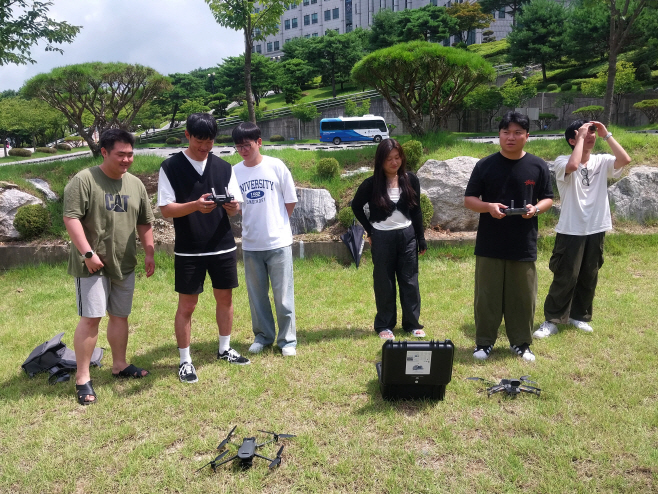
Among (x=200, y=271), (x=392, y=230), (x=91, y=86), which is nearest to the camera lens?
(x=200, y=271)

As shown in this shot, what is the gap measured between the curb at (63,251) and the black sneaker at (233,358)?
12.8 ft

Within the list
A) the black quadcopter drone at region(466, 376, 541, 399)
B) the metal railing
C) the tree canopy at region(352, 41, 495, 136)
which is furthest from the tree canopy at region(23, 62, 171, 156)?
the metal railing

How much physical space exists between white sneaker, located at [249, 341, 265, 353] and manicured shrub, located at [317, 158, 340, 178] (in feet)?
18.5

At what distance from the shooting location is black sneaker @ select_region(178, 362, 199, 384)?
4.02 m

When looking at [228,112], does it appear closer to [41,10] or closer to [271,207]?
[41,10]

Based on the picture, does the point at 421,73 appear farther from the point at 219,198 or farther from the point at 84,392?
the point at 84,392

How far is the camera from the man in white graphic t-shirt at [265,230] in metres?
4.38

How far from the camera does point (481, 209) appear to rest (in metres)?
4.15

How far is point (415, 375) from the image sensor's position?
135 inches

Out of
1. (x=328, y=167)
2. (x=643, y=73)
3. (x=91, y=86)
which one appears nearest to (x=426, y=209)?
(x=328, y=167)

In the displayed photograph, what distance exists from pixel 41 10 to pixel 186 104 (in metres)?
35.9

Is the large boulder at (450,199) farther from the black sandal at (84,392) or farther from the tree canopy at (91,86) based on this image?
the tree canopy at (91,86)

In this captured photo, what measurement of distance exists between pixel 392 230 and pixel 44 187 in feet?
26.7

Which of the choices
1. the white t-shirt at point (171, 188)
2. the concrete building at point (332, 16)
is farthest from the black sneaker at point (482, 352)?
the concrete building at point (332, 16)
